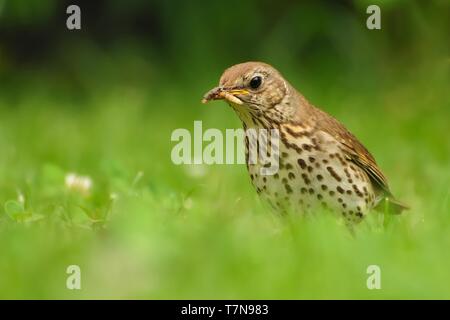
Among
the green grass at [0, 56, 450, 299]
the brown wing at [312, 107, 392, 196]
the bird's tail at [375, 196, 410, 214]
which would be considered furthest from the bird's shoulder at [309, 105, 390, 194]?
the green grass at [0, 56, 450, 299]

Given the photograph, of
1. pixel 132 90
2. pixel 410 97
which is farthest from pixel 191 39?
pixel 410 97

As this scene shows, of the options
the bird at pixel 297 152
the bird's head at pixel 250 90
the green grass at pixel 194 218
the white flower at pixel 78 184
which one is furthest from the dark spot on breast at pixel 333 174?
the white flower at pixel 78 184

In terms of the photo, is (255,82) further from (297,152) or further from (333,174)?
(333,174)

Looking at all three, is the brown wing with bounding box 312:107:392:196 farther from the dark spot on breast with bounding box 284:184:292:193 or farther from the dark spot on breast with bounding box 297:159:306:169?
the dark spot on breast with bounding box 284:184:292:193

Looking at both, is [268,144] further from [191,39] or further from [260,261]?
[191,39]

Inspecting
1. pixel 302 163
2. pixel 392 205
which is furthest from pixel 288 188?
pixel 392 205

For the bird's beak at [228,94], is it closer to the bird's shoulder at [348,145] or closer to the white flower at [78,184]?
the bird's shoulder at [348,145]

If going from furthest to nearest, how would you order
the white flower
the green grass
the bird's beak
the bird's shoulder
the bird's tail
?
1. the white flower
2. the bird's tail
3. the bird's shoulder
4. the bird's beak
5. the green grass
